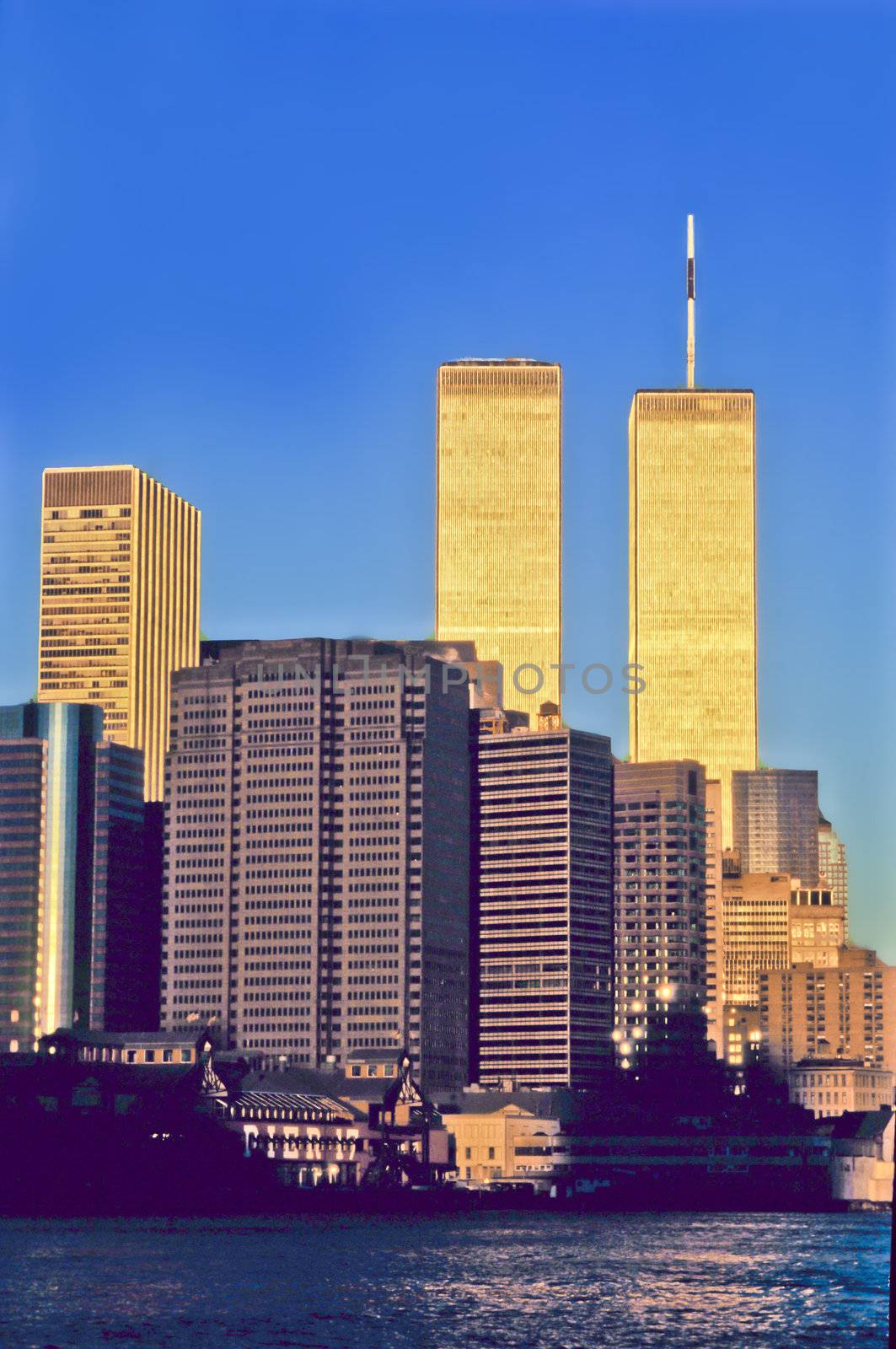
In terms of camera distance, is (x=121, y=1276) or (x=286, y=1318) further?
(x=121, y=1276)

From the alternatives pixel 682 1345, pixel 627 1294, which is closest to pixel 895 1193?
pixel 682 1345

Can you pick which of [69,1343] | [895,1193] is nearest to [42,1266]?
[69,1343]

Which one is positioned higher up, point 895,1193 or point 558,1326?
point 895,1193

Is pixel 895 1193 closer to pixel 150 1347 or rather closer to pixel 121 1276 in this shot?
pixel 150 1347

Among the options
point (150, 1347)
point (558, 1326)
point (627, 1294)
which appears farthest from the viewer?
point (627, 1294)

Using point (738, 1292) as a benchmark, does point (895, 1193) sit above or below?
above

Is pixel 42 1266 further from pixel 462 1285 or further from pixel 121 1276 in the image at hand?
pixel 462 1285

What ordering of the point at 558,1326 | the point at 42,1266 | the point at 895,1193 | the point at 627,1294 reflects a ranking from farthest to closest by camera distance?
the point at 42,1266 → the point at 627,1294 → the point at 558,1326 → the point at 895,1193

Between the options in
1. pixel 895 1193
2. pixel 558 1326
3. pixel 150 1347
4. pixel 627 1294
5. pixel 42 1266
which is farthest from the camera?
pixel 42 1266

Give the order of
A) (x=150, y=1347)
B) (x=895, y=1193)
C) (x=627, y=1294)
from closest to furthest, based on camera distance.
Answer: (x=895, y=1193) < (x=150, y=1347) < (x=627, y=1294)
